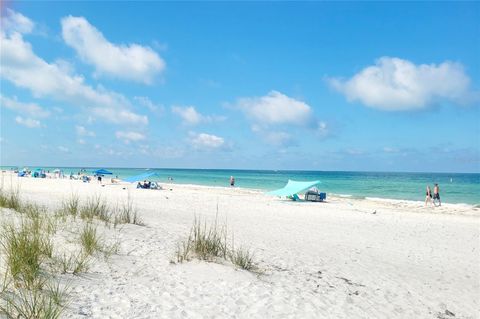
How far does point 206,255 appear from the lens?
17.7 ft

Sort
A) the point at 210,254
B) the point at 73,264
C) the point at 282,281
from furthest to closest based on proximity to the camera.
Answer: the point at 210,254
the point at 282,281
the point at 73,264

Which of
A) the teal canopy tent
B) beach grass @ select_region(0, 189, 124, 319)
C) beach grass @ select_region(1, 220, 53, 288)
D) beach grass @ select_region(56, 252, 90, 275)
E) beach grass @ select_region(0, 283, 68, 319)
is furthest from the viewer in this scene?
the teal canopy tent

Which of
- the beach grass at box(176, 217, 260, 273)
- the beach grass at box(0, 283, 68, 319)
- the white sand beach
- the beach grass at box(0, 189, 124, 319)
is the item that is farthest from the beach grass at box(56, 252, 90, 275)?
the beach grass at box(176, 217, 260, 273)

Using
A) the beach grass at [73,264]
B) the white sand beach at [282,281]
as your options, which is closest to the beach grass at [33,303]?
the white sand beach at [282,281]

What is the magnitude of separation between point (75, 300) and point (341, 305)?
3.05 metres

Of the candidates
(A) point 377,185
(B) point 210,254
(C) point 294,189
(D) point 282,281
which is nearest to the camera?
(D) point 282,281

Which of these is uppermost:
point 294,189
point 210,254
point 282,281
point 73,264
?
point 294,189

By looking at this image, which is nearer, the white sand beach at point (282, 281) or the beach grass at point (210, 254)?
the white sand beach at point (282, 281)

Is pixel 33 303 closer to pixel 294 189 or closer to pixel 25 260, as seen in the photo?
pixel 25 260

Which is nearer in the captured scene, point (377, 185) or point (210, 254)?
point (210, 254)

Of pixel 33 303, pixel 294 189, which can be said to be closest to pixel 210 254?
pixel 33 303

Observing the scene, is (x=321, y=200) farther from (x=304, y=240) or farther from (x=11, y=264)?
(x=11, y=264)

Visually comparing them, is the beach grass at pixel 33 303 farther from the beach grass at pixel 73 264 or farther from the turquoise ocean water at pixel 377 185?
the turquoise ocean water at pixel 377 185

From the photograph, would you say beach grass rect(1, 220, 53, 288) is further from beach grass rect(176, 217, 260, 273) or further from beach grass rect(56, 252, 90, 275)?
beach grass rect(176, 217, 260, 273)
